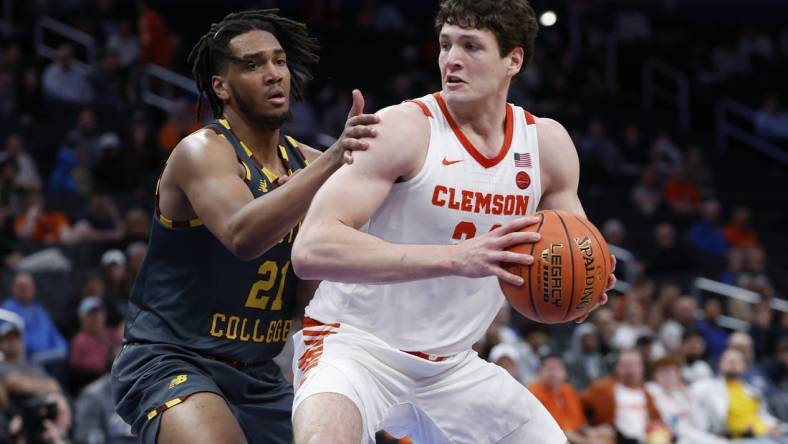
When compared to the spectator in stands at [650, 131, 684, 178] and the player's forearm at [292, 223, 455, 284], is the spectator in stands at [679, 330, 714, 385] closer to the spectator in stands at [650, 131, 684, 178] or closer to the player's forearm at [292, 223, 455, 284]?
the spectator in stands at [650, 131, 684, 178]

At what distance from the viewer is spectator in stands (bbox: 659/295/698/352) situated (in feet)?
45.1

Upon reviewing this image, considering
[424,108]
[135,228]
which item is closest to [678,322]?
[135,228]

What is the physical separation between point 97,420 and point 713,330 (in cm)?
816

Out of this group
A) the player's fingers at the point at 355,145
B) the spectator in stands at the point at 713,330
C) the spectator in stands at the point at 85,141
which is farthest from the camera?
the spectator in stands at the point at 713,330

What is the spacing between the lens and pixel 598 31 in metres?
22.3

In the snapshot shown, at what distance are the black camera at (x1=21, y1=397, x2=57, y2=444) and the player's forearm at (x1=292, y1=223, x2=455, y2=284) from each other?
4.52 meters

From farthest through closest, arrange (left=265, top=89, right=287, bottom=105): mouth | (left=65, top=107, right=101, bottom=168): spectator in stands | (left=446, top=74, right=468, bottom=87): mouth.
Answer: (left=65, top=107, right=101, bottom=168): spectator in stands, (left=265, top=89, right=287, bottom=105): mouth, (left=446, top=74, right=468, bottom=87): mouth

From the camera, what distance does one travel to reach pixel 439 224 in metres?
4.52

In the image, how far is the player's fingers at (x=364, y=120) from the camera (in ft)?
14.2

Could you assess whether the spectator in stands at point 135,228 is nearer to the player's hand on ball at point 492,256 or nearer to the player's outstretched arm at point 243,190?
the player's outstretched arm at point 243,190

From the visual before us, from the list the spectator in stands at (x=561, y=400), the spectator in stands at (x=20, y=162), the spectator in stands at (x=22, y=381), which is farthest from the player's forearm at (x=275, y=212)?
the spectator in stands at (x=20, y=162)

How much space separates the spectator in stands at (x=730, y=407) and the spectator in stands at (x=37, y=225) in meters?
6.41

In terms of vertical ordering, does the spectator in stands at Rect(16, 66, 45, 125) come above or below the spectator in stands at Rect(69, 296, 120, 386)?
above

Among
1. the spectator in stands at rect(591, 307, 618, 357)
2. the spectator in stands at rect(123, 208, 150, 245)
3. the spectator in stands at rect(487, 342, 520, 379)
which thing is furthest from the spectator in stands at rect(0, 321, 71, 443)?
the spectator in stands at rect(591, 307, 618, 357)
